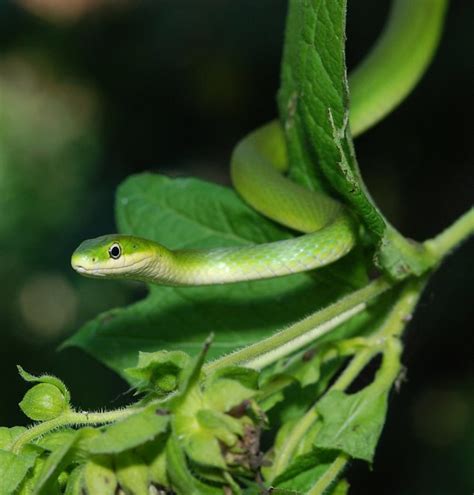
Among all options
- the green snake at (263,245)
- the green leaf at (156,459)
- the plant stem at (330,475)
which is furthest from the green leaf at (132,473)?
the green snake at (263,245)

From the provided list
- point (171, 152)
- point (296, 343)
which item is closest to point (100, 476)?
point (296, 343)

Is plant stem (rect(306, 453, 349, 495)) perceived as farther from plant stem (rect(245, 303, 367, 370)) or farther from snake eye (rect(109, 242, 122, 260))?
snake eye (rect(109, 242, 122, 260))

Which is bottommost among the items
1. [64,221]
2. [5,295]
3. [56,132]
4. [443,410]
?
[443,410]

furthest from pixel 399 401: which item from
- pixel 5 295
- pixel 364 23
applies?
pixel 5 295

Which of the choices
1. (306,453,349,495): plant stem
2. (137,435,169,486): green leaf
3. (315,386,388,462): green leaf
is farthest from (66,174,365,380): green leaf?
(137,435,169,486): green leaf

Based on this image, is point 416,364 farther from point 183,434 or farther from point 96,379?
point 183,434

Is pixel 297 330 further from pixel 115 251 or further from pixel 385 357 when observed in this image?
pixel 115 251
